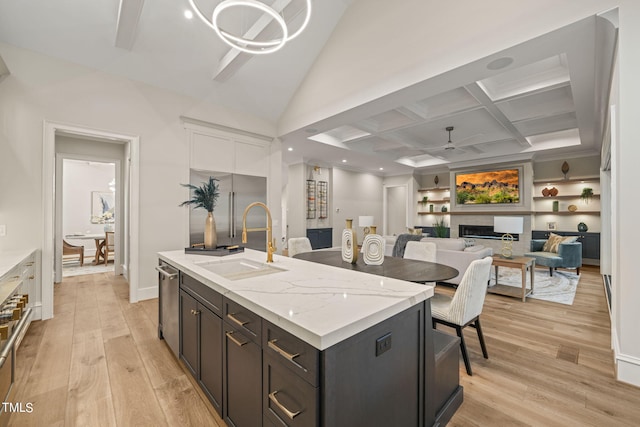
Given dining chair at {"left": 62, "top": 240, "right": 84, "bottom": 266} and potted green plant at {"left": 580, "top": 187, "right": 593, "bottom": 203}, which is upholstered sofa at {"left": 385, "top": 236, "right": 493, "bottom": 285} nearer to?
potted green plant at {"left": 580, "top": 187, "right": 593, "bottom": 203}

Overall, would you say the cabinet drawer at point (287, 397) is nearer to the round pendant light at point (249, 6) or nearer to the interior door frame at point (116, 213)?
the round pendant light at point (249, 6)

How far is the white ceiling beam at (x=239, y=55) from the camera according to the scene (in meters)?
3.12

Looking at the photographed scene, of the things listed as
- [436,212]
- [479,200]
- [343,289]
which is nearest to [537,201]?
[479,200]

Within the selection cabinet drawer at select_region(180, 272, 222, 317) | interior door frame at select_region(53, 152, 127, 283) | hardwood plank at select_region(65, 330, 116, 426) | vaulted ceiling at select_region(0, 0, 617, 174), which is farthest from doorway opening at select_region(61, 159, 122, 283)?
cabinet drawer at select_region(180, 272, 222, 317)

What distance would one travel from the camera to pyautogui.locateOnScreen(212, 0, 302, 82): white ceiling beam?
3.12 metres

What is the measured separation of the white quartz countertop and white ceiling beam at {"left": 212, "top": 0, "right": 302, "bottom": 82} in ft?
9.30

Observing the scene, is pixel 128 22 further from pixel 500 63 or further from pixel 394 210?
pixel 394 210

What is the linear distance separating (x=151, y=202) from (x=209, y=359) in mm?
3028

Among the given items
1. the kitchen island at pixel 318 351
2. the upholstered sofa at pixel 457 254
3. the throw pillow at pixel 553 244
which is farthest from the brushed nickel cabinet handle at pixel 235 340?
the throw pillow at pixel 553 244

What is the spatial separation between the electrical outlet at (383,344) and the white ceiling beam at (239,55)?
→ 10.8 ft

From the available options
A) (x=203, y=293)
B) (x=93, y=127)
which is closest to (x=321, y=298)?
(x=203, y=293)

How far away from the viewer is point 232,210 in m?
4.72

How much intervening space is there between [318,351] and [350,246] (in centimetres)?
178

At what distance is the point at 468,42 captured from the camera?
2705 mm
